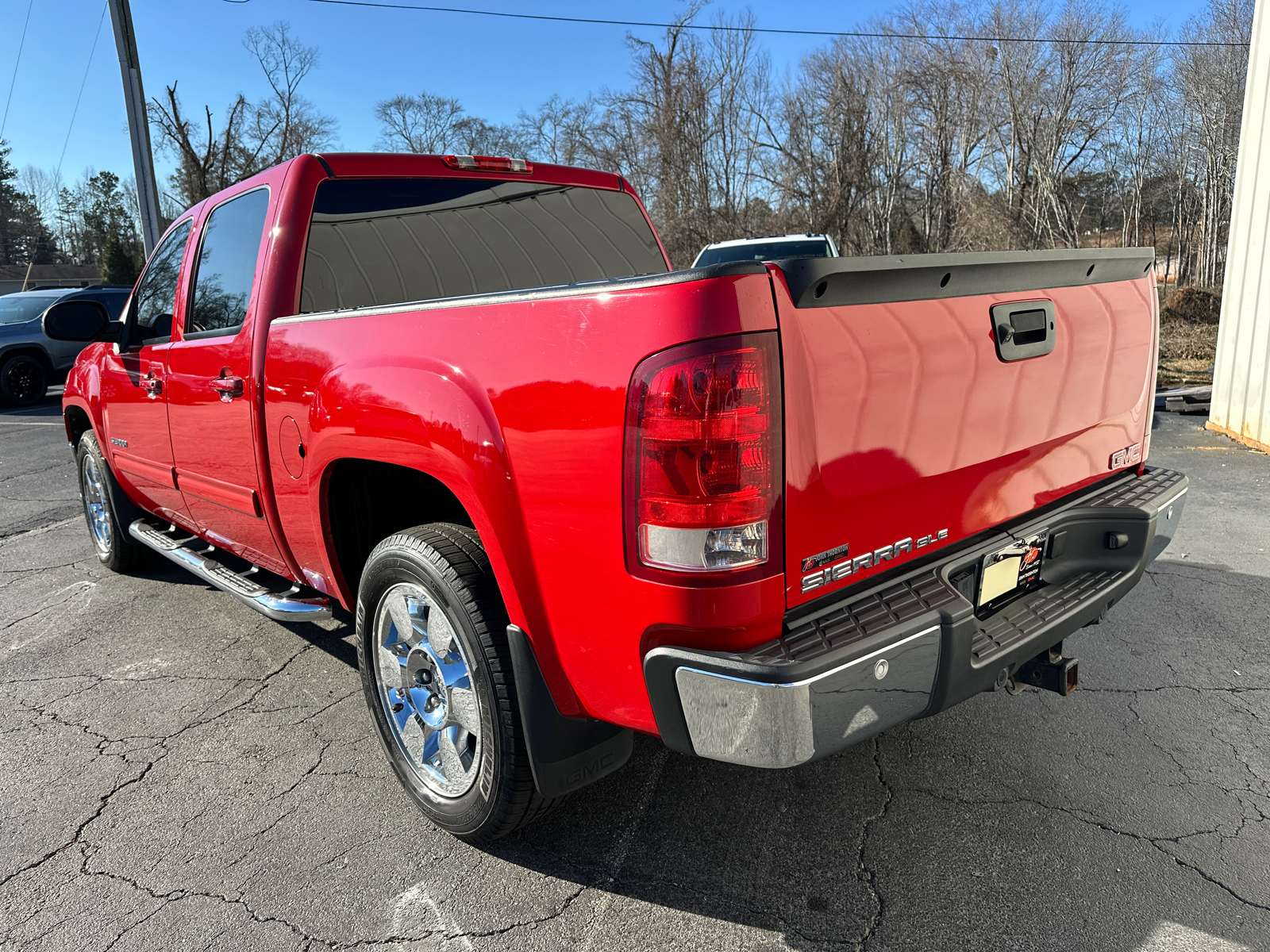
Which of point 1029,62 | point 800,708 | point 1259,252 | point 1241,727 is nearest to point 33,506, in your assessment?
point 800,708

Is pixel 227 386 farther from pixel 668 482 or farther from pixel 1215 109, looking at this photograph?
pixel 1215 109

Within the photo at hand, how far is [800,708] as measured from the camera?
1725mm

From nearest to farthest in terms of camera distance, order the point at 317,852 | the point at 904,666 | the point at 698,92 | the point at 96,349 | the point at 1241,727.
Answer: the point at 904,666, the point at 317,852, the point at 1241,727, the point at 96,349, the point at 698,92

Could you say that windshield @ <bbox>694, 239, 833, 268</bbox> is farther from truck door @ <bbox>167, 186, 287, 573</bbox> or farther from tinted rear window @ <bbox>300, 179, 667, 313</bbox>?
truck door @ <bbox>167, 186, 287, 573</bbox>

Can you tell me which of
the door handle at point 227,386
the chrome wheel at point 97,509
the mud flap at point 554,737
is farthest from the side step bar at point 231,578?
the mud flap at point 554,737

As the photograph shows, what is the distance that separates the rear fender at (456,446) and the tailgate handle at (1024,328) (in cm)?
133

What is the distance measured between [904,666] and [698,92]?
1368 inches

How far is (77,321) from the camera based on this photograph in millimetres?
4379

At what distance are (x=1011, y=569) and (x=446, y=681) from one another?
1.64m

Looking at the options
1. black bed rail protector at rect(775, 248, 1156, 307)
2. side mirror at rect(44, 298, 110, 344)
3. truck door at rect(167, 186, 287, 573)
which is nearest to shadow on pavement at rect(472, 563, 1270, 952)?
black bed rail protector at rect(775, 248, 1156, 307)

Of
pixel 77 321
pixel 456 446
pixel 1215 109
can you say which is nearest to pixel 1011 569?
pixel 456 446

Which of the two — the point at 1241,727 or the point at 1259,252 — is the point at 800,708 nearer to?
the point at 1241,727

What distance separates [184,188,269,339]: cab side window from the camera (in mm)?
3330

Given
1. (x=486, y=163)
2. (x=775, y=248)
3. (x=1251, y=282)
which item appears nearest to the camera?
(x=486, y=163)
